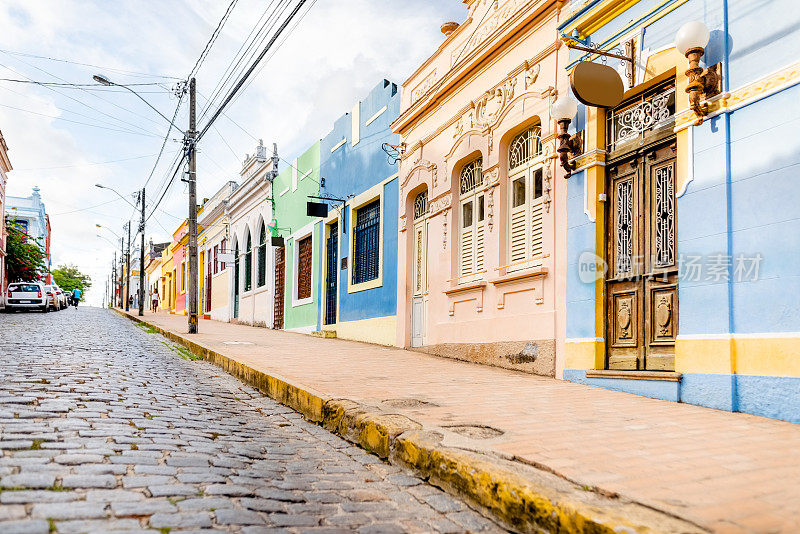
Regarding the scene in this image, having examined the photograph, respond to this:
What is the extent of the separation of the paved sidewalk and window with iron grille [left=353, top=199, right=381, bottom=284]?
5910 millimetres

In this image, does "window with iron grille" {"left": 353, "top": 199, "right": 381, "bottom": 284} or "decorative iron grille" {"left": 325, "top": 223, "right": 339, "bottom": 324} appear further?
"decorative iron grille" {"left": 325, "top": 223, "right": 339, "bottom": 324}

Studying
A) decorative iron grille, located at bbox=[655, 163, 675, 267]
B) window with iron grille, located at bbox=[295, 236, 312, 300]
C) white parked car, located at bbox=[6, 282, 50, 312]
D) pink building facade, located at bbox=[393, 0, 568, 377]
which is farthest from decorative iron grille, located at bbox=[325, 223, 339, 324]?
white parked car, located at bbox=[6, 282, 50, 312]

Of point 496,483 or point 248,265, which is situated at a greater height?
point 248,265

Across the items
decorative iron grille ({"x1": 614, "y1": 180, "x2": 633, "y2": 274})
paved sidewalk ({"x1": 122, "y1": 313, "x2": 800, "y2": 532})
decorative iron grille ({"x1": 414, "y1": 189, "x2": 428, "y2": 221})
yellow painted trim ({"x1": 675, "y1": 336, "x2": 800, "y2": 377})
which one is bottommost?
paved sidewalk ({"x1": 122, "y1": 313, "x2": 800, "y2": 532})

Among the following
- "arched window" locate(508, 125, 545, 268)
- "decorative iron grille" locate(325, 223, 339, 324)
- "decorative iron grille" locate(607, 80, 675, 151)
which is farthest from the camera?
"decorative iron grille" locate(325, 223, 339, 324)

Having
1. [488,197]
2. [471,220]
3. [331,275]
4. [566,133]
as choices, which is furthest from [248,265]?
[566,133]

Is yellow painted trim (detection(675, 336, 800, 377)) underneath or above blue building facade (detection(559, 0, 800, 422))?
underneath

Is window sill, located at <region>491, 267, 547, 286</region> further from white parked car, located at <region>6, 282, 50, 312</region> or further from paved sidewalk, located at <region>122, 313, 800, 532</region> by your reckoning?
white parked car, located at <region>6, 282, 50, 312</region>

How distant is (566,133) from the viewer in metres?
8.25

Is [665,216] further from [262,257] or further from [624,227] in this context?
[262,257]

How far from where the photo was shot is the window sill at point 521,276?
879 centimetres

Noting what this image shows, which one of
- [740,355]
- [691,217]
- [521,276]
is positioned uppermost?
[691,217]

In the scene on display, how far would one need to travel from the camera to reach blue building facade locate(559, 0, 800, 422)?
18.7 feet

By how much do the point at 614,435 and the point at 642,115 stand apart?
4.17 metres
